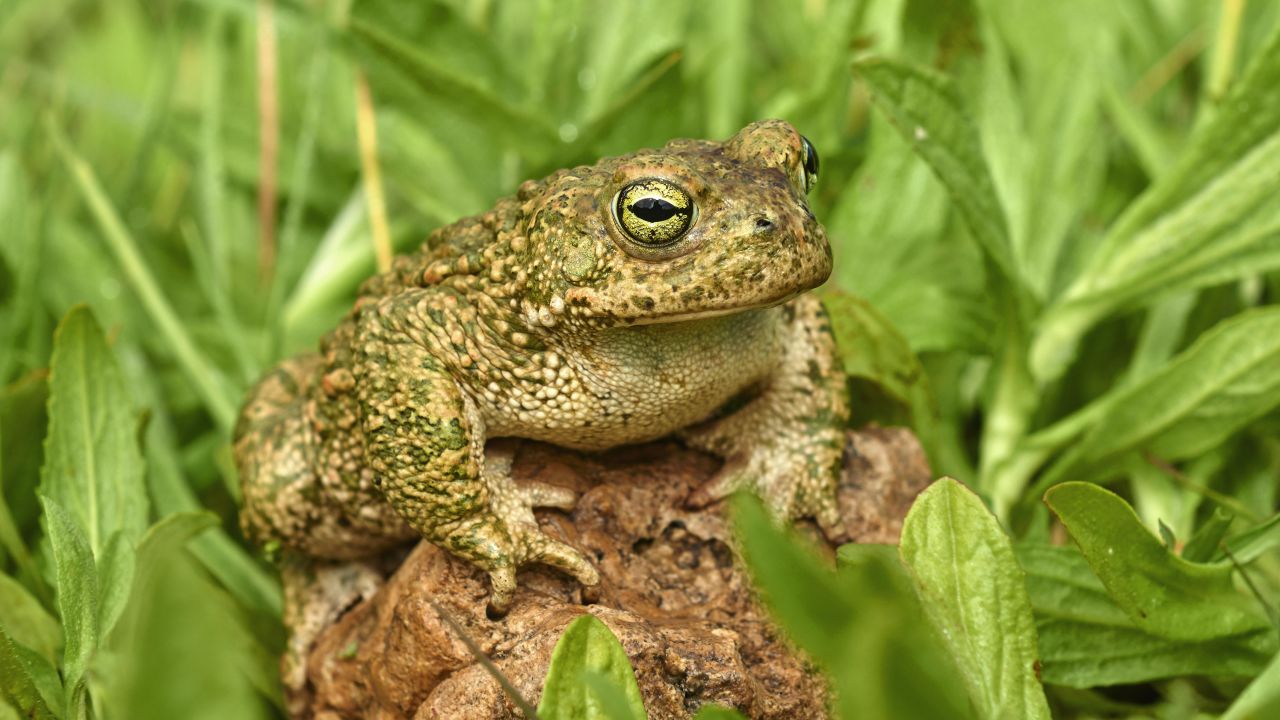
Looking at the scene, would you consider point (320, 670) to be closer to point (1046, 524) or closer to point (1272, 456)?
point (1046, 524)

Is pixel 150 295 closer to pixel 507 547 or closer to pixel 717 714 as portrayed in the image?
pixel 507 547

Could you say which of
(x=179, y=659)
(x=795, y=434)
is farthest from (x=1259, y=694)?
(x=179, y=659)

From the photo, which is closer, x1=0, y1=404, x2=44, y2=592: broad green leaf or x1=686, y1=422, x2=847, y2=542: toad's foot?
x1=686, y1=422, x2=847, y2=542: toad's foot

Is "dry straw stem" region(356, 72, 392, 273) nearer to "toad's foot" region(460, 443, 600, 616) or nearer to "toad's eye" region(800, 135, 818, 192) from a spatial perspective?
"toad's foot" region(460, 443, 600, 616)

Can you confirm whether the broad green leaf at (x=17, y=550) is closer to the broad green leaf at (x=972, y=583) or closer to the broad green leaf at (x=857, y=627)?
the broad green leaf at (x=857, y=627)

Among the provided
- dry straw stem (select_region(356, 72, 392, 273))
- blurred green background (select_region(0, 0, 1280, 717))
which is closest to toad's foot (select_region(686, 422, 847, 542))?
blurred green background (select_region(0, 0, 1280, 717))

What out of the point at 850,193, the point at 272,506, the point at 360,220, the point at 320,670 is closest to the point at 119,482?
the point at 272,506
